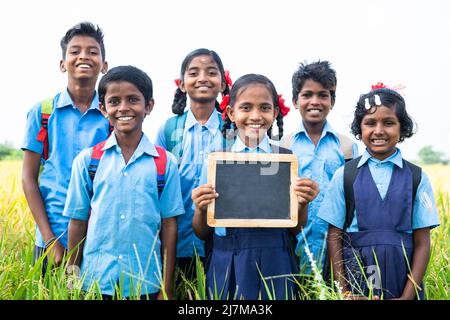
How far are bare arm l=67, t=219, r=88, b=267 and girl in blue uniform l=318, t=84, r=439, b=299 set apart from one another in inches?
61.3

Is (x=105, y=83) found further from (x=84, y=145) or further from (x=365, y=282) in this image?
(x=365, y=282)

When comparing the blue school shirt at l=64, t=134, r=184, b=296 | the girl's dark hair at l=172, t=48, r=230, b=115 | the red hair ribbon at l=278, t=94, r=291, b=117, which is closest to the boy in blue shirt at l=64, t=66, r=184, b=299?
the blue school shirt at l=64, t=134, r=184, b=296

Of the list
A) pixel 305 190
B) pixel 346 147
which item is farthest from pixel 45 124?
pixel 346 147

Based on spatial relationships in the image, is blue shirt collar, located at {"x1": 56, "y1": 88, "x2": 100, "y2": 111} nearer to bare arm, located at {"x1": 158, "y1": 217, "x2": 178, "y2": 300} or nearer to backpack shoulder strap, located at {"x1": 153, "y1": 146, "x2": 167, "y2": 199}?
backpack shoulder strap, located at {"x1": 153, "y1": 146, "x2": 167, "y2": 199}

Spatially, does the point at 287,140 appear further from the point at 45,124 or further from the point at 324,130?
the point at 45,124

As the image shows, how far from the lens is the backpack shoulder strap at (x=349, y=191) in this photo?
10.6 feet

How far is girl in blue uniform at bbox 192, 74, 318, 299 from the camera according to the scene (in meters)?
3.09

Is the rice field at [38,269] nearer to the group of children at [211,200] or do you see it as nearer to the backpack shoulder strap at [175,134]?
the group of children at [211,200]

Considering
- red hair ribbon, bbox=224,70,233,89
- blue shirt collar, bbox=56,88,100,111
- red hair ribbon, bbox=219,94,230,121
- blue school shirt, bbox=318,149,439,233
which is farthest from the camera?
red hair ribbon, bbox=224,70,233,89

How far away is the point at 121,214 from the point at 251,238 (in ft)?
2.70

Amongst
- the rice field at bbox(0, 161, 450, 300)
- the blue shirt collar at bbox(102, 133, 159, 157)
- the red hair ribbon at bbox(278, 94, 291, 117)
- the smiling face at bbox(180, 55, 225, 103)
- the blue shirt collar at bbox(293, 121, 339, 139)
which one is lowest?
the rice field at bbox(0, 161, 450, 300)

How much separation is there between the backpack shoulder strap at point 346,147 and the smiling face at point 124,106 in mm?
1640

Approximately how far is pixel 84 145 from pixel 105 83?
21.8 inches

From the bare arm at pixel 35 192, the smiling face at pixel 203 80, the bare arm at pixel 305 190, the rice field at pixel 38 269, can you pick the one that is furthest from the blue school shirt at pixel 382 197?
the bare arm at pixel 35 192
